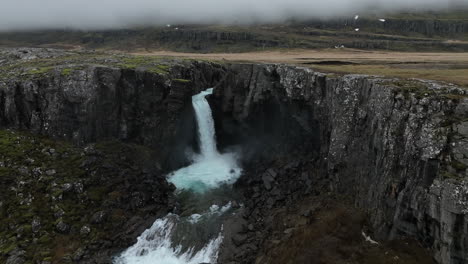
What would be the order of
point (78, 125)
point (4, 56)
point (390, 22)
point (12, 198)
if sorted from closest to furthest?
1. point (12, 198)
2. point (78, 125)
3. point (4, 56)
4. point (390, 22)

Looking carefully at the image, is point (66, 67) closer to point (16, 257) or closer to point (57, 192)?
point (57, 192)

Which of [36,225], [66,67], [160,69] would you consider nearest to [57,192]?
[36,225]

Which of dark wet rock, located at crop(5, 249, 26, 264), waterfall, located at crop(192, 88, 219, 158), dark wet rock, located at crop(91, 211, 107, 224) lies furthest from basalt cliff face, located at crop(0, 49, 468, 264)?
dark wet rock, located at crop(91, 211, 107, 224)

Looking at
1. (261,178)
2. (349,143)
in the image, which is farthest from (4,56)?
(349,143)

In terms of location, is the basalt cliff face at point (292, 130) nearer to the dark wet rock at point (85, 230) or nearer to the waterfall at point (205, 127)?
the waterfall at point (205, 127)

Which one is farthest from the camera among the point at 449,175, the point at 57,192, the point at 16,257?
the point at 57,192

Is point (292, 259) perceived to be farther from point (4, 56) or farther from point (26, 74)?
point (4, 56)
